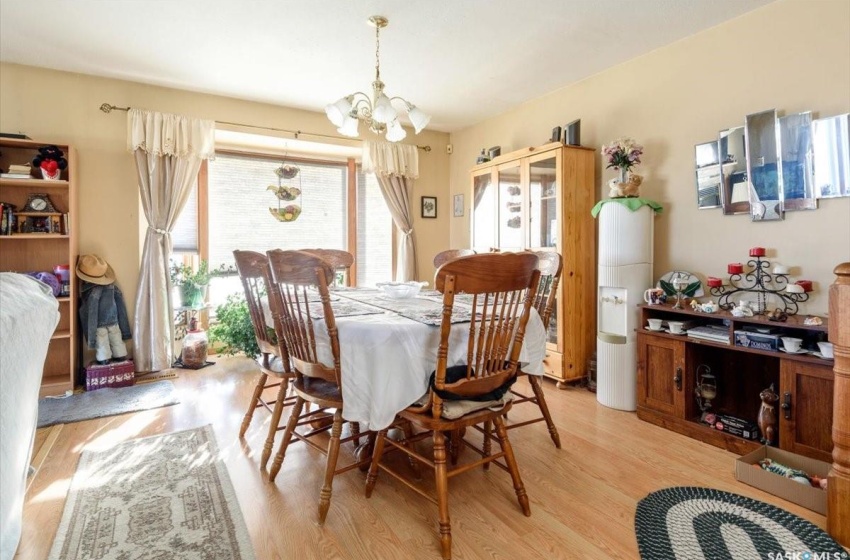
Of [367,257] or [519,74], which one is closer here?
[519,74]

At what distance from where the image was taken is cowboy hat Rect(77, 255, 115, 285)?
3.48m

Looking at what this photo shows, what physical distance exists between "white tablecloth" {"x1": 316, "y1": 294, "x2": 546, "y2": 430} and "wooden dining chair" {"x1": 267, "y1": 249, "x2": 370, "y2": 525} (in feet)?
0.20

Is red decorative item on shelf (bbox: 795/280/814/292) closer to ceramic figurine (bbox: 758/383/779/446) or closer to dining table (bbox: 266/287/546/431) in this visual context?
ceramic figurine (bbox: 758/383/779/446)

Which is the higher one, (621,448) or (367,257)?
(367,257)

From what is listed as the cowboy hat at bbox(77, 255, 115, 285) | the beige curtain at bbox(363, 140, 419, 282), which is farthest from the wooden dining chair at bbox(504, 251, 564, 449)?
the cowboy hat at bbox(77, 255, 115, 285)

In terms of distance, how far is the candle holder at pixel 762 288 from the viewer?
7.85 feet

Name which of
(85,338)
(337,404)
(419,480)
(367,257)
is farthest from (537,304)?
(85,338)

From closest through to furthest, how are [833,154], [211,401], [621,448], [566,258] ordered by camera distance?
[833,154]
[621,448]
[211,401]
[566,258]

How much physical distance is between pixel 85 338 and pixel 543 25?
4081 mm

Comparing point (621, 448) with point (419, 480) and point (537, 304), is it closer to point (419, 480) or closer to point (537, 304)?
point (537, 304)

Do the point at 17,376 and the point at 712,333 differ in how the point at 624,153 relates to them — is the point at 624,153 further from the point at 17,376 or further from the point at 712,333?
the point at 17,376

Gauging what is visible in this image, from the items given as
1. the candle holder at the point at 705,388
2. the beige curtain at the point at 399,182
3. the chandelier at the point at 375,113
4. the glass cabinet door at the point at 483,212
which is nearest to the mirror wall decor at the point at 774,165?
the candle holder at the point at 705,388

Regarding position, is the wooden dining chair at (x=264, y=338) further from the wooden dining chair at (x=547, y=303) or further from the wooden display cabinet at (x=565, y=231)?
the wooden display cabinet at (x=565, y=231)

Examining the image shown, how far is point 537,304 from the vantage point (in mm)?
2434
